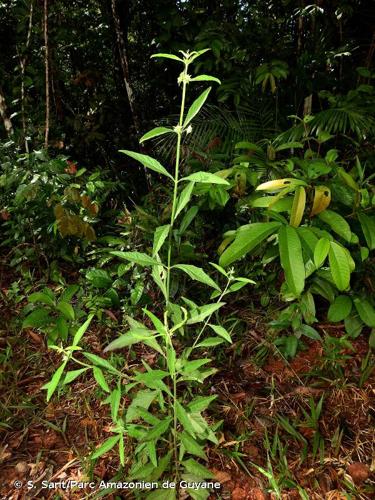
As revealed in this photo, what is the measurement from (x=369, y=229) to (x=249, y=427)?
0.88m

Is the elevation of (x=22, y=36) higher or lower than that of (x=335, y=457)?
higher

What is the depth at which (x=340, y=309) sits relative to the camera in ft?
4.97

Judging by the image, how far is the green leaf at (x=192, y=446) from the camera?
1.05 metres

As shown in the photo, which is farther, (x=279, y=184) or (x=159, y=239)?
(x=279, y=184)

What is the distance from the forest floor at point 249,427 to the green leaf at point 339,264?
1.90 ft

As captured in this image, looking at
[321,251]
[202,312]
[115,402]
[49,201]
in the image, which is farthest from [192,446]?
[49,201]

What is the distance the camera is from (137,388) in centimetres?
161

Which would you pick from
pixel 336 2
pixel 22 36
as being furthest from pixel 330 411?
pixel 22 36

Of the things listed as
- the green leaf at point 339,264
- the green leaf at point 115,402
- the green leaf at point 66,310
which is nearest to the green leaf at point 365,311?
the green leaf at point 339,264

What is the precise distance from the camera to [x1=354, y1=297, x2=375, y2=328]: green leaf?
1.46m

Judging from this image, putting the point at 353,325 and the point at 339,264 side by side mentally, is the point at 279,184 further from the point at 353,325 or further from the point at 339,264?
the point at 353,325

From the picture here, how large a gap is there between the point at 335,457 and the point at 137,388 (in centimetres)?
81

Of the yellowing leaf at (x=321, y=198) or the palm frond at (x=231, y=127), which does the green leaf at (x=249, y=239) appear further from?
the palm frond at (x=231, y=127)

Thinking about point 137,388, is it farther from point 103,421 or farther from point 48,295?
point 48,295
